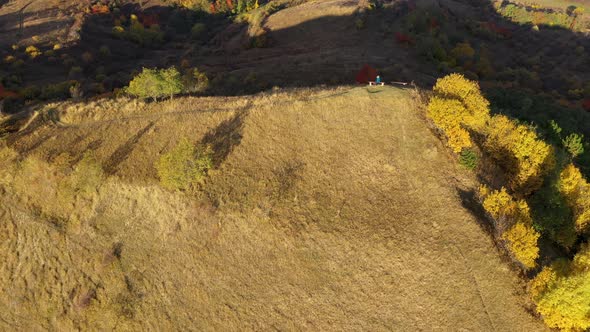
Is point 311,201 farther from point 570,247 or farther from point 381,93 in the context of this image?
point 570,247

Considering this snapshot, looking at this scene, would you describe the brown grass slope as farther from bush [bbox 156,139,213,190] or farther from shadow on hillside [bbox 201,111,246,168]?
bush [bbox 156,139,213,190]

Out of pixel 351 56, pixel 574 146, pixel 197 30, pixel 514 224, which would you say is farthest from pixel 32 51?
pixel 574 146

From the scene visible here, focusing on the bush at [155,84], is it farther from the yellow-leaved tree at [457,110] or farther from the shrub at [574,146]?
the shrub at [574,146]

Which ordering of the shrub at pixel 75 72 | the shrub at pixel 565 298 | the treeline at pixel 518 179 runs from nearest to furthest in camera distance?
the shrub at pixel 565 298 < the treeline at pixel 518 179 < the shrub at pixel 75 72

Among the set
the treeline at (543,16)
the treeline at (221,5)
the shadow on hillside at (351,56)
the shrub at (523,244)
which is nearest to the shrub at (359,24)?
the shadow on hillside at (351,56)

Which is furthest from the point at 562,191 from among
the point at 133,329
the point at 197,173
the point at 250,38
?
the point at 250,38
